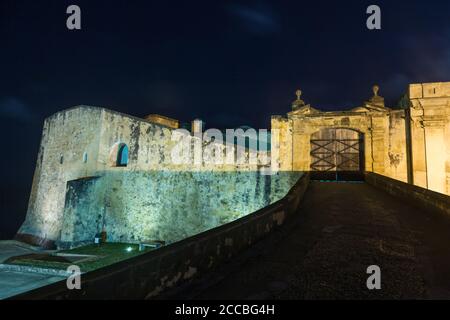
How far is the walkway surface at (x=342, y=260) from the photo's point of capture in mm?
2773

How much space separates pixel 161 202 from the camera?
1434 centimetres

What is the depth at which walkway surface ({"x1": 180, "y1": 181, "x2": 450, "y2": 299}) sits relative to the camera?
2773mm

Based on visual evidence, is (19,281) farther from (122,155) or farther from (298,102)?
(298,102)

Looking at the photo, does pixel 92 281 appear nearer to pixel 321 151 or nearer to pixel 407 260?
pixel 407 260

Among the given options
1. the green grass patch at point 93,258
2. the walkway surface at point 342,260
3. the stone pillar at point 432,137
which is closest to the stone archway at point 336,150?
the stone pillar at point 432,137

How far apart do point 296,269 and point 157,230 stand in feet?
39.0

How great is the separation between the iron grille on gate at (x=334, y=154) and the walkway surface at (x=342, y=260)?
629 cm

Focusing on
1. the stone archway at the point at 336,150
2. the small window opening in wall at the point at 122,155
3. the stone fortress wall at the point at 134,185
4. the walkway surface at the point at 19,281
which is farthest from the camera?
the small window opening in wall at the point at 122,155

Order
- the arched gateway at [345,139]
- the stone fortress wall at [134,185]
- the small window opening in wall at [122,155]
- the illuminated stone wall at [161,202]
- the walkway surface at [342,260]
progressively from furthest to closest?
the small window opening in wall at [122,155]
the stone fortress wall at [134,185]
the illuminated stone wall at [161,202]
the arched gateway at [345,139]
the walkway surface at [342,260]

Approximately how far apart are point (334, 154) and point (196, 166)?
620 centimetres

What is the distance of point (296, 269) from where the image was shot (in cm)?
331

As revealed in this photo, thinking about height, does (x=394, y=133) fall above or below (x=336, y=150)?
above

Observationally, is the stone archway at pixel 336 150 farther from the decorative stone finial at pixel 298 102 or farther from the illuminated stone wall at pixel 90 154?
the illuminated stone wall at pixel 90 154

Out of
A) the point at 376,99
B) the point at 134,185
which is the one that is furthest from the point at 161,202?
the point at 376,99
